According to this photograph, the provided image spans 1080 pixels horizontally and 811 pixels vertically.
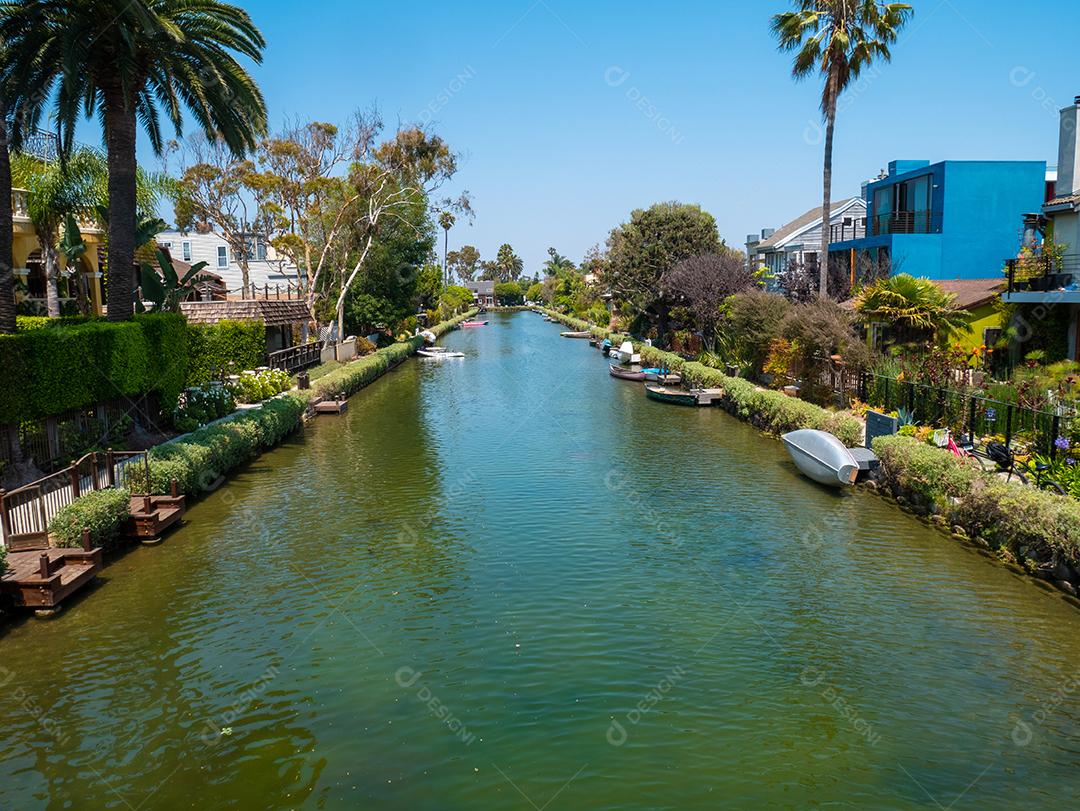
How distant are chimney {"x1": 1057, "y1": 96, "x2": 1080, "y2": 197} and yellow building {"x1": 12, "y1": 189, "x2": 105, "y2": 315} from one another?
40691 mm

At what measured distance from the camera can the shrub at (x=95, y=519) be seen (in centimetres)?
1589

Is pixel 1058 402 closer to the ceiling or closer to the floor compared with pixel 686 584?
closer to the ceiling

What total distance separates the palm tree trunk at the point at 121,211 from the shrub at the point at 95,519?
8.99 m

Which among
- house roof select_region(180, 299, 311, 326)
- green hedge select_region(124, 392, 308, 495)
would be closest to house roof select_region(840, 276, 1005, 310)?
green hedge select_region(124, 392, 308, 495)

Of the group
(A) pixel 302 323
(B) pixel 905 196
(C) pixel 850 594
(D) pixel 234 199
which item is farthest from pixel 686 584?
(D) pixel 234 199

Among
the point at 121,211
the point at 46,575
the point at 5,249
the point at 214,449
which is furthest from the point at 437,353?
the point at 46,575

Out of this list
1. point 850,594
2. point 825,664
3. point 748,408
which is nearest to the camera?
point 825,664

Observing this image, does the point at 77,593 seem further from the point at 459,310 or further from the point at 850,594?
the point at 459,310

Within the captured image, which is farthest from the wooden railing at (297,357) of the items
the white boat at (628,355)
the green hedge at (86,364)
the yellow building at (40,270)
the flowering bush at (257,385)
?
the white boat at (628,355)

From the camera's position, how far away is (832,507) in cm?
2220

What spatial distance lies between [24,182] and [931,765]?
42.2 meters

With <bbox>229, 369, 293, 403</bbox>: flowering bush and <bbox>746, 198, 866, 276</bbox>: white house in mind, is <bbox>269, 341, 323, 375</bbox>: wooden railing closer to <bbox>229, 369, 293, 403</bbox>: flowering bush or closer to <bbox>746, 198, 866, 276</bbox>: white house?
<bbox>229, 369, 293, 403</bbox>: flowering bush

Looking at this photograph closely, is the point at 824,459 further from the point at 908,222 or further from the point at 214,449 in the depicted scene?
the point at 908,222

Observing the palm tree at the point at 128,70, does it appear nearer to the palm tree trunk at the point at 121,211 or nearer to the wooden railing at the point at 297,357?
the palm tree trunk at the point at 121,211
